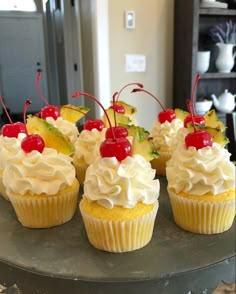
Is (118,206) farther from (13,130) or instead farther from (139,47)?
(139,47)

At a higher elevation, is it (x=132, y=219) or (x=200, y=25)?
(x=200, y=25)

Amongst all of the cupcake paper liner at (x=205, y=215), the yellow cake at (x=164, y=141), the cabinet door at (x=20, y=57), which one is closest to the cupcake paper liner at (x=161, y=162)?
the yellow cake at (x=164, y=141)

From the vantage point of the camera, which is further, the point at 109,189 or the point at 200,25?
the point at 200,25

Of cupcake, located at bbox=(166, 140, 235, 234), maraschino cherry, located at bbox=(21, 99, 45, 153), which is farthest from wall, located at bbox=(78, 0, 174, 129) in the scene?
cupcake, located at bbox=(166, 140, 235, 234)

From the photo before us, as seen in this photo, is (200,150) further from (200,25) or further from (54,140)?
(200,25)

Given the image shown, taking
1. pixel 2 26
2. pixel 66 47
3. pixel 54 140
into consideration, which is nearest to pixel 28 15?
pixel 2 26

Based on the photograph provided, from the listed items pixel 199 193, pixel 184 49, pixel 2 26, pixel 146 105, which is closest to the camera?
pixel 199 193
